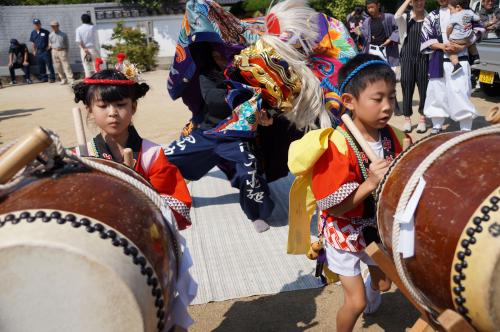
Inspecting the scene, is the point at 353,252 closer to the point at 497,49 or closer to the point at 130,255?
the point at 130,255

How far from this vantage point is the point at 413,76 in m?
5.55

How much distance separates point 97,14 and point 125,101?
15.8 meters

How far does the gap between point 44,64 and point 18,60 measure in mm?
1132

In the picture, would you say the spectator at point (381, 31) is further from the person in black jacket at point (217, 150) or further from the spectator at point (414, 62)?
the person in black jacket at point (217, 150)

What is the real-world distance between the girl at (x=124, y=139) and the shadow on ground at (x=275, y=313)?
27.2 inches

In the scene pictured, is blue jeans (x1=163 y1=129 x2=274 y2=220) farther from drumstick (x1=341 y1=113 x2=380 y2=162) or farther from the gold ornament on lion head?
drumstick (x1=341 y1=113 x2=380 y2=162)

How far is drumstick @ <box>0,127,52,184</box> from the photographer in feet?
3.84

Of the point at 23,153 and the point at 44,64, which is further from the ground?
the point at 23,153

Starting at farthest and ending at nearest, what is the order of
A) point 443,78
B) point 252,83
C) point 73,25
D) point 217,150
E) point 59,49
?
point 73,25
point 59,49
point 443,78
point 217,150
point 252,83

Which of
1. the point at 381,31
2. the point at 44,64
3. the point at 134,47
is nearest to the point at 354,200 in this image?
the point at 381,31

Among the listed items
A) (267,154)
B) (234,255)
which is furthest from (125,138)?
(267,154)

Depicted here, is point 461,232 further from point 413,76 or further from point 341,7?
point 341,7

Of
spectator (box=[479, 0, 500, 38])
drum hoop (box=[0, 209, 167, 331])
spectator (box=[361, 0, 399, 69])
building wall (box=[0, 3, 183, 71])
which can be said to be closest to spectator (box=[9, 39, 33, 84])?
building wall (box=[0, 3, 183, 71])

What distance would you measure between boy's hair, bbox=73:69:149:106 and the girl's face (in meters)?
0.02
